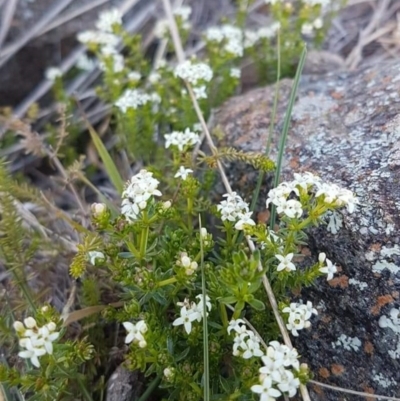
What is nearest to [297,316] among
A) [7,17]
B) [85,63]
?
[85,63]

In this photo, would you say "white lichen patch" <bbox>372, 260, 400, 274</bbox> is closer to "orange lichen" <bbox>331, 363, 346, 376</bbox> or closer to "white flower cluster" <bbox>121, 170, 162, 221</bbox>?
"orange lichen" <bbox>331, 363, 346, 376</bbox>

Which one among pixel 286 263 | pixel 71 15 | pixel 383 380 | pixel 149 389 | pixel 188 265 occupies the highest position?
pixel 71 15

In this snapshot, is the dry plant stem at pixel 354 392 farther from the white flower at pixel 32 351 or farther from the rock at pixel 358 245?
the white flower at pixel 32 351

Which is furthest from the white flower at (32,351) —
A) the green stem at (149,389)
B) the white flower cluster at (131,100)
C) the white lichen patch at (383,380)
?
the white flower cluster at (131,100)

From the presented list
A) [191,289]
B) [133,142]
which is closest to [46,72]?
[133,142]

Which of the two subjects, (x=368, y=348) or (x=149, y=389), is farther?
(x=149, y=389)

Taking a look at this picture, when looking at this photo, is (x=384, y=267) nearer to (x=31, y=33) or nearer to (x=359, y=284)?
(x=359, y=284)

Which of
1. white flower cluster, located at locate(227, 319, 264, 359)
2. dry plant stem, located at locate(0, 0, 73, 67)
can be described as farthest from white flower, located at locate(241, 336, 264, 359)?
dry plant stem, located at locate(0, 0, 73, 67)
